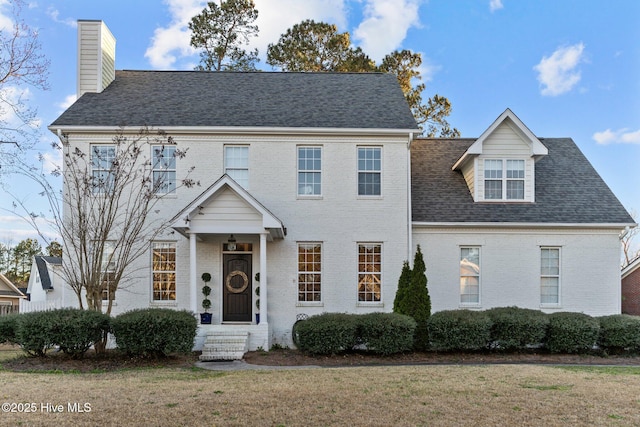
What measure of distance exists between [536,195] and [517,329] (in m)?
5.74

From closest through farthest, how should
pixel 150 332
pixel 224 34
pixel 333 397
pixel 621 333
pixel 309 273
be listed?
pixel 333 397
pixel 150 332
pixel 621 333
pixel 309 273
pixel 224 34

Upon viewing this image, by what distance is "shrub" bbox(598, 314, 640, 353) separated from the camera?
14.3 m

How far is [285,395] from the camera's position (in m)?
8.62

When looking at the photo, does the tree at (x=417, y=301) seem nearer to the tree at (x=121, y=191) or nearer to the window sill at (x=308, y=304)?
the window sill at (x=308, y=304)

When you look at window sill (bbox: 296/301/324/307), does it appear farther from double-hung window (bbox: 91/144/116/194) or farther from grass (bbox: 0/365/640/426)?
double-hung window (bbox: 91/144/116/194)

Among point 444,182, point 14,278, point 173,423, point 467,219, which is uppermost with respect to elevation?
point 444,182

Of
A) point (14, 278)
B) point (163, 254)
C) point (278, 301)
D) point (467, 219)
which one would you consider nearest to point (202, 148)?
point (163, 254)

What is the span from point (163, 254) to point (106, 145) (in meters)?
3.98

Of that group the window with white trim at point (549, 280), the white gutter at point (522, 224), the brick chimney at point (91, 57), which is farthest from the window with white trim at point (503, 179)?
the brick chimney at point (91, 57)

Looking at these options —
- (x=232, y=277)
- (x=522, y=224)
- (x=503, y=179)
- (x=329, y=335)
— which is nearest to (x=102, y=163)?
(x=232, y=277)

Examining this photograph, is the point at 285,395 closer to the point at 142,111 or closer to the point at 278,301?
the point at 278,301

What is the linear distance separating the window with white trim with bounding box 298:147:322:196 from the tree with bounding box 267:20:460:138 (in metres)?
14.3

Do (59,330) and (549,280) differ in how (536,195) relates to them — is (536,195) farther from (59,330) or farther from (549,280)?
(59,330)

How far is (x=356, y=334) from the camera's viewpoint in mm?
A: 14008
